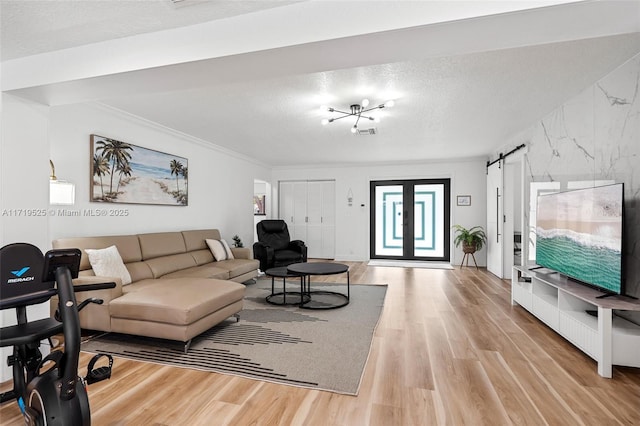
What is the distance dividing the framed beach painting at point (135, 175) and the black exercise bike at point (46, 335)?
2156 millimetres

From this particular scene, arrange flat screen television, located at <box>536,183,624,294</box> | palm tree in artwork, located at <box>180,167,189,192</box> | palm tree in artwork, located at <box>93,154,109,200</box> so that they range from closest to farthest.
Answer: flat screen television, located at <box>536,183,624,294</box> < palm tree in artwork, located at <box>93,154,109,200</box> < palm tree in artwork, located at <box>180,167,189,192</box>

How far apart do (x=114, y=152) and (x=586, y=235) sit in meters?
5.11

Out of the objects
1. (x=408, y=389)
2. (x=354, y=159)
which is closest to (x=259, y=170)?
(x=354, y=159)

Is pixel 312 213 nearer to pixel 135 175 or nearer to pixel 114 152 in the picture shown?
pixel 135 175

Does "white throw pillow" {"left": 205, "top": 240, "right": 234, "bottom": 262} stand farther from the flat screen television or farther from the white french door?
the flat screen television

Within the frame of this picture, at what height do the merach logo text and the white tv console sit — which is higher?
the merach logo text

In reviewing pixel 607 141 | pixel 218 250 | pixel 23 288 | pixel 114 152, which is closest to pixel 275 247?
pixel 218 250

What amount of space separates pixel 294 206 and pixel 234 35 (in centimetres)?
680

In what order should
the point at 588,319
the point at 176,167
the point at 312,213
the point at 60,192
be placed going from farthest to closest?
1. the point at 312,213
2. the point at 176,167
3. the point at 60,192
4. the point at 588,319

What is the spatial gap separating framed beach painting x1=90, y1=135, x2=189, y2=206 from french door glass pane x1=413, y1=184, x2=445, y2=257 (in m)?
5.26

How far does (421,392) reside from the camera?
2088mm

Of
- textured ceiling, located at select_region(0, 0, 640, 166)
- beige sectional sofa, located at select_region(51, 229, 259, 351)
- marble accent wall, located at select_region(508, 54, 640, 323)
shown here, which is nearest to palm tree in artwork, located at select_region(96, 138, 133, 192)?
textured ceiling, located at select_region(0, 0, 640, 166)

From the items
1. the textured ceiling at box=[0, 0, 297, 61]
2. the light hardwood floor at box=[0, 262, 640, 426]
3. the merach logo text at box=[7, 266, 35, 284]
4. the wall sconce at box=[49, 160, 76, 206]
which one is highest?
the textured ceiling at box=[0, 0, 297, 61]

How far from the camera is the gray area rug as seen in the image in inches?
92.6
